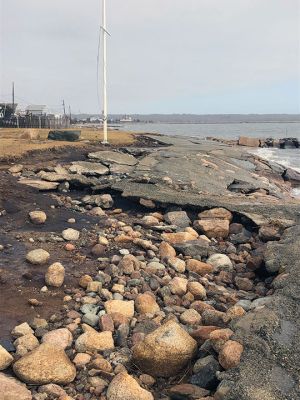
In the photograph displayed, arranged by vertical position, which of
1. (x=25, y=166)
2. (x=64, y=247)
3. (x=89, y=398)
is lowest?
(x=89, y=398)

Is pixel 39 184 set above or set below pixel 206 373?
above

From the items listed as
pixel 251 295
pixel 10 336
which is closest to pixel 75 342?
pixel 10 336

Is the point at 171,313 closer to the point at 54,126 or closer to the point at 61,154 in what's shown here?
the point at 61,154

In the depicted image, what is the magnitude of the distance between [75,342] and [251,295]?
252 cm

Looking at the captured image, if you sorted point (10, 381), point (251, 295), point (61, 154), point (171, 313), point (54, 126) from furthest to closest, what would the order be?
point (54, 126), point (61, 154), point (251, 295), point (171, 313), point (10, 381)

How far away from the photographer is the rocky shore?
11.8 ft

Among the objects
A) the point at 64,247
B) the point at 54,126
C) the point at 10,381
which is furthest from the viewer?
the point at 54,126

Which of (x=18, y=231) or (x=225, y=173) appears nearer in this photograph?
(x=18, y=231)

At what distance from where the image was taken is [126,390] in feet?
11.3

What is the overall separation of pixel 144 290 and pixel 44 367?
2.02m

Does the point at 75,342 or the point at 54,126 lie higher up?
the point at 54,126

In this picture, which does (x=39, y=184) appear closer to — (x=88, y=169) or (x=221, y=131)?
(x=88, y=169)

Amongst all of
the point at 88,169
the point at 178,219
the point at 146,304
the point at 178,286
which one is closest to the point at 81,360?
the point at 146,304

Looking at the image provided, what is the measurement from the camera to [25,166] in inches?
462
